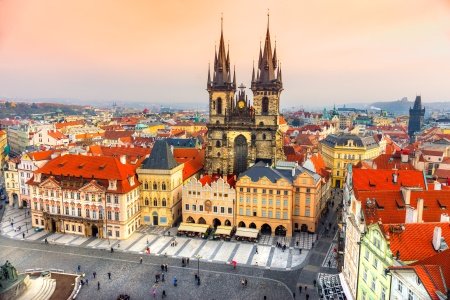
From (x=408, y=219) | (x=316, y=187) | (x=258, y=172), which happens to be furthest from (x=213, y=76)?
(x=408, y=219)

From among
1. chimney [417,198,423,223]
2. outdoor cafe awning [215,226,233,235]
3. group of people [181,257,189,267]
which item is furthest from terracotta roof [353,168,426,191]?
group of people [181,257,189,267]

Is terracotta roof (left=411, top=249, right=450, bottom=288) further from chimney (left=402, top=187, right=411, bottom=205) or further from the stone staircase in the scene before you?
the stone staircase

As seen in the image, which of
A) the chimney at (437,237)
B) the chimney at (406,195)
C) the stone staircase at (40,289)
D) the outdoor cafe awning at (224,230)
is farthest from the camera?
the outdoor cafe awning at (224,230)

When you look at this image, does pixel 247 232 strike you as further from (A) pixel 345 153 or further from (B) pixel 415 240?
(A) pixel 345 153

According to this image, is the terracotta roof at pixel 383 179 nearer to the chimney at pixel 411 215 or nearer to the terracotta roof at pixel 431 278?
the chimney at pixel 411 215

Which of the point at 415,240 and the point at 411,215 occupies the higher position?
the point at 411,215

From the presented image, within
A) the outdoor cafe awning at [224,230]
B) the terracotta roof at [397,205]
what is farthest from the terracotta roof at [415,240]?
the outdoor cafe awning at [224,230]

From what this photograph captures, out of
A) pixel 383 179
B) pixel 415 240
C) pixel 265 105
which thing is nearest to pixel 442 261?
pixel 415 240
